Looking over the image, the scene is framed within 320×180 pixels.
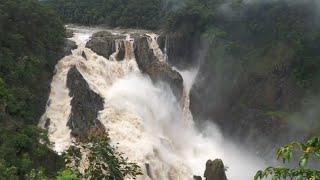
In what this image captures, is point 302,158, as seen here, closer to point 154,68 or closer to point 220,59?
point 154,68

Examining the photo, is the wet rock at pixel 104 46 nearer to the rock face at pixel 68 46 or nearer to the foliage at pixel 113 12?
the rock face at pixel 68 46

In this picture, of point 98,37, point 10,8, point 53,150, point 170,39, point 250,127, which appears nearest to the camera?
point 53,150

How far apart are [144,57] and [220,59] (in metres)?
4.89

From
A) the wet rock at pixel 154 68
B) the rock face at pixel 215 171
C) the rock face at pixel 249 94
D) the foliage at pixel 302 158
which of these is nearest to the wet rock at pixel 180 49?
the rock face at pixel 249 94

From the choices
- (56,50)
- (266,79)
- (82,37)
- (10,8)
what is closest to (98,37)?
(82,37)

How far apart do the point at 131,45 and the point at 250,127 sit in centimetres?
848

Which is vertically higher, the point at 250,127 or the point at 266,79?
the point at 266,79

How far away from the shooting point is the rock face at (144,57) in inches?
1216

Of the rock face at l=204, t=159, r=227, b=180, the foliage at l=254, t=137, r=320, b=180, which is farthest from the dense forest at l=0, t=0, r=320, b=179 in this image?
the foliage at l=254, t=137, r=320, b=180

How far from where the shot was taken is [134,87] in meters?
29.6

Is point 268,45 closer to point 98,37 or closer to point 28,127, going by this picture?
point 98,37

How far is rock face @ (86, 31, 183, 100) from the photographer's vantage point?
101 ft

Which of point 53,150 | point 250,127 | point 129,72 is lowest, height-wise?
point 53,150

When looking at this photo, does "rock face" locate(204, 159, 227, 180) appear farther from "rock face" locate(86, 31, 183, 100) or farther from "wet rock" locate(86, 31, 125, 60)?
"wet rock" locate(86, 31, 125, 60)
